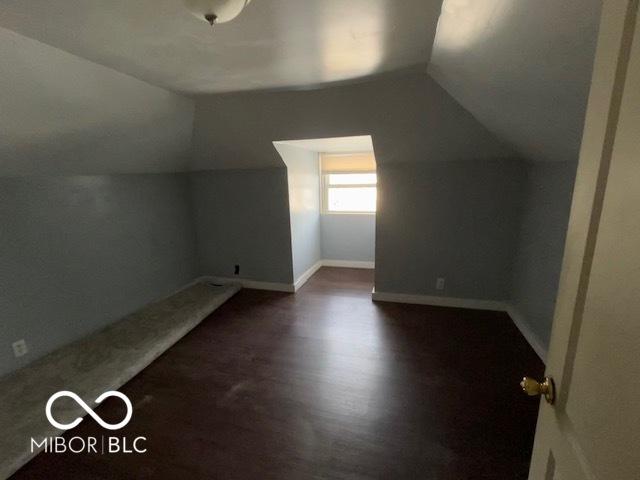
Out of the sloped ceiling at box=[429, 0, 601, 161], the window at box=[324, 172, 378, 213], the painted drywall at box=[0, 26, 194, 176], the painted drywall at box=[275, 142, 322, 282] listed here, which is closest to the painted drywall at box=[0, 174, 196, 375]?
the painted drywall at box=[0, 26, 194, 176]

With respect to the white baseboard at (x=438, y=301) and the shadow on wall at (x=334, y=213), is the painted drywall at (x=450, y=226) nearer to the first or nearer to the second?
the white baseboard at (x=438, y=301)

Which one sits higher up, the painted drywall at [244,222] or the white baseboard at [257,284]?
the painted drywall at [244,222]

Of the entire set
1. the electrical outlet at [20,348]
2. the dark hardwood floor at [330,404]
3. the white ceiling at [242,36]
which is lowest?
→ the dark hardwood floor at [330,404]

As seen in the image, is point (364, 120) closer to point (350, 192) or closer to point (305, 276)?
point (350, 192)

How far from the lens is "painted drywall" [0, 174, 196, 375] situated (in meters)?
2.14

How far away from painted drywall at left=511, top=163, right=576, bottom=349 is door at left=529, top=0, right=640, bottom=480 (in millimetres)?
1765

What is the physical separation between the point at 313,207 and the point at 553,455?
12.8 ft

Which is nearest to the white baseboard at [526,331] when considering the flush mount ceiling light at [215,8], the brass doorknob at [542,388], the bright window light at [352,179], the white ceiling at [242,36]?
the brass doorknob at [542,388]

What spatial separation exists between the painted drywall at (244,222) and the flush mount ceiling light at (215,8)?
8.10 feet

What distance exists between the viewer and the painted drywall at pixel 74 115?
1547 millimetres

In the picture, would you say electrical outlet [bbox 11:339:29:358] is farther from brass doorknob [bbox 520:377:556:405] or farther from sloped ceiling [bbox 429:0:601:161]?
sloped ceiling [bbox 429:0:601:161]

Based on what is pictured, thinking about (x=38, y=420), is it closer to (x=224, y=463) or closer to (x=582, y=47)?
(x=224, y=463)

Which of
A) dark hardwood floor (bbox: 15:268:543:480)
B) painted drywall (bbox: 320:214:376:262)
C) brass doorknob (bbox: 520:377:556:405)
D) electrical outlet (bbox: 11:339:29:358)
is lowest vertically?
dark hardwood floor (bbox: 15:268:543:480)

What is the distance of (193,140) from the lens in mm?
3174
